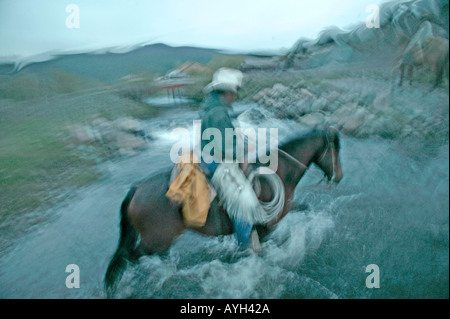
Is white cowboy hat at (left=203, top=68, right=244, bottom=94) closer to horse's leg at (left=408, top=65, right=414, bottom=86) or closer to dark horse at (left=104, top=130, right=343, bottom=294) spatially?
dark horse at (left=104, top=130, right=343, bottom=294)

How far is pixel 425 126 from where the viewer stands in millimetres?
1767

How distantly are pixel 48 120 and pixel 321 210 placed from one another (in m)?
2.65

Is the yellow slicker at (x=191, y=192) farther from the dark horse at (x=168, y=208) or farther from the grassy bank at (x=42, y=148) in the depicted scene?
the grassy bank at (x=42, y=148)

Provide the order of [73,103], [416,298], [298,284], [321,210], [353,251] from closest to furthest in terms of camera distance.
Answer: [416,298] → [298,284] → [353,251] → [73,103] → [321,210]

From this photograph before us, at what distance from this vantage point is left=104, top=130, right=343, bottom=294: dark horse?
154 cm

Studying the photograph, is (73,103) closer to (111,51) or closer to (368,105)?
(111,51)

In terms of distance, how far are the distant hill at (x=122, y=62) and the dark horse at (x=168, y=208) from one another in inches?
40.2

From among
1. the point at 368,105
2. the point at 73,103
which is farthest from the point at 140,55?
the point at 368,105

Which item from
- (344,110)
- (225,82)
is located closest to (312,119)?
(344,110)

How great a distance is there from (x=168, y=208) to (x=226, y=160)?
522mm

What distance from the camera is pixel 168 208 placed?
1553 mm

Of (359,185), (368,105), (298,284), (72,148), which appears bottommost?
(298,284)

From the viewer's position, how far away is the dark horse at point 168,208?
1543 millimetres

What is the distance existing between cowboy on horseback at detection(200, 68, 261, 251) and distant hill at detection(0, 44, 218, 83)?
1.90 ft
